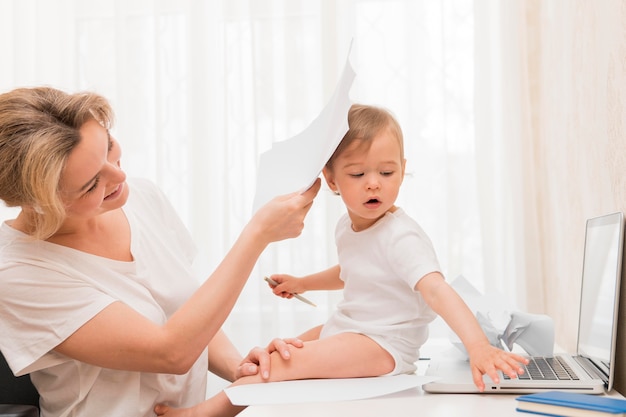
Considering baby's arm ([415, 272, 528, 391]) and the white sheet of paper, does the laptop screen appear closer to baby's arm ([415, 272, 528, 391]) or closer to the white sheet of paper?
baby's arm ([415, 272, 528, 391])

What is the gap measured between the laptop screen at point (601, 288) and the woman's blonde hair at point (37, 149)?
3.10 ft

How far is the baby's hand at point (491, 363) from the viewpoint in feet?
3.43

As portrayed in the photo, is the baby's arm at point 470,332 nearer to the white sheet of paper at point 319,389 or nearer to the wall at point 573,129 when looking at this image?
the white sheet of paper at point 319,389

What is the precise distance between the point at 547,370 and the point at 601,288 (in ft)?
0.69

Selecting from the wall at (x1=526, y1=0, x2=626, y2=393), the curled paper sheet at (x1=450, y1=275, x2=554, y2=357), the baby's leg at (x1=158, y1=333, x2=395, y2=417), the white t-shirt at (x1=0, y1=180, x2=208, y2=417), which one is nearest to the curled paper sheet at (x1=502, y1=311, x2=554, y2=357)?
the curled paper sheet at (x1=450, y1=275, x2=554, y2=357)

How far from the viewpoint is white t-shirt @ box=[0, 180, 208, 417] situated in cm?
123

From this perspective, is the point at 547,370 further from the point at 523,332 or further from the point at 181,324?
the point at 181,324

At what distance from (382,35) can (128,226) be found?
4.93 ft

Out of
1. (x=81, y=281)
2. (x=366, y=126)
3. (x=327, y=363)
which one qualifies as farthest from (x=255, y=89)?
(x=327, y=363)

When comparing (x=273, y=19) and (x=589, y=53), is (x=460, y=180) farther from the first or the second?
(x=589, y=53)

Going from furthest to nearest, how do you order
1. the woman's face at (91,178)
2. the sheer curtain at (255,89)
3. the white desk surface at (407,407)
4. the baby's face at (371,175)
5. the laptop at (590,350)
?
the sheer curtain at (255,89)
the baby's face at (371,175)
the woman's face at (91,178)
the laptop at (590,350)
the white desk surface at (407,407)

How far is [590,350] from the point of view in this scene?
134cm

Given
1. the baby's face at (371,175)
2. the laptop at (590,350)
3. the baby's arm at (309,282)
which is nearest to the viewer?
the laptop at (590,350)

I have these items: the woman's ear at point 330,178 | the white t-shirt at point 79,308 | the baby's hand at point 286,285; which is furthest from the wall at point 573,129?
the white t-shirt at point 79,308
